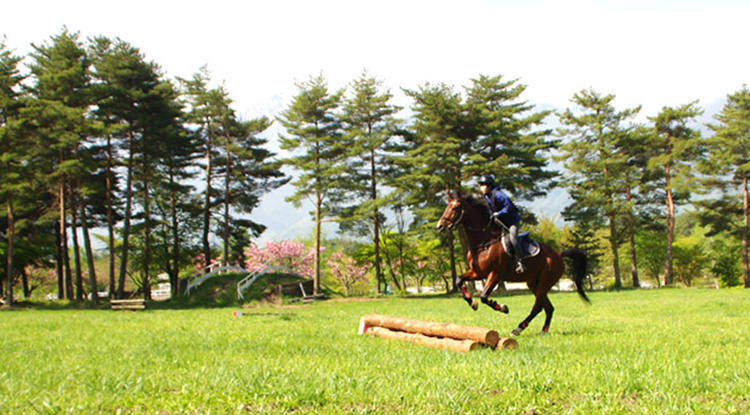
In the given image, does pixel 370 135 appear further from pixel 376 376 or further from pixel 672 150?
pixel 376 376

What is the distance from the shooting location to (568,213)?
52.5m

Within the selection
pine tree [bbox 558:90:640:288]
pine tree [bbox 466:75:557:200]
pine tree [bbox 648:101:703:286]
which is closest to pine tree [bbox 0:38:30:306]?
pine tree [bbox 466:75:557:200]

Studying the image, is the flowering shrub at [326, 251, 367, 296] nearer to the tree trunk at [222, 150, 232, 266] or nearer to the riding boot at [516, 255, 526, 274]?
the tree trunk at [222, 150, 232, 266]

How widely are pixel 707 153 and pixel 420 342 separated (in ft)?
173

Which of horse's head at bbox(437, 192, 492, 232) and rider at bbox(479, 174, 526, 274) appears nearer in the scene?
rider at bbox(479, 174, 526, 274)

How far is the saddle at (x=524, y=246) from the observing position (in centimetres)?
1140

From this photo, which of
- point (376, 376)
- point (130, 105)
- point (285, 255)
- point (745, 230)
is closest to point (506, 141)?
point (745, 230)

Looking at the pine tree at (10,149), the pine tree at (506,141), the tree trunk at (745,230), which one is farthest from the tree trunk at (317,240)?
the tree trunk at (745,230)

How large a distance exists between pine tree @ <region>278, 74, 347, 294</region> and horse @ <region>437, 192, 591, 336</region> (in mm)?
31294

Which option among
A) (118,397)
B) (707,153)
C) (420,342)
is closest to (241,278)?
(420,342)

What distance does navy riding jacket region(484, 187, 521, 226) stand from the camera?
11.4 metres

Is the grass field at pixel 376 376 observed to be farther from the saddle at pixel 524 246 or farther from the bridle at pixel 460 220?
the bridle at pixel 460 220

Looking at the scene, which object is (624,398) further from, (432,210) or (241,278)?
(241,278)

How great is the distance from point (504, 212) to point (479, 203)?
766 mm
